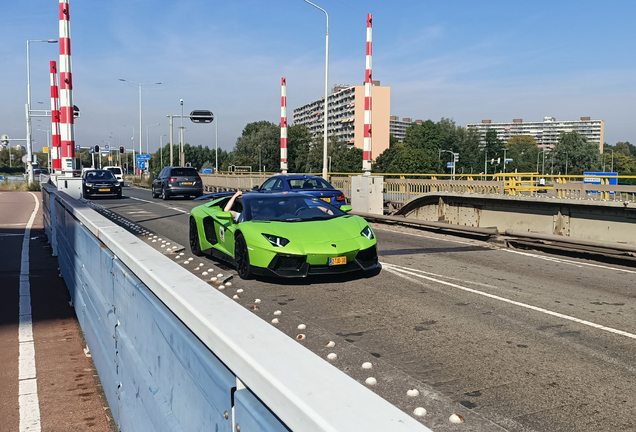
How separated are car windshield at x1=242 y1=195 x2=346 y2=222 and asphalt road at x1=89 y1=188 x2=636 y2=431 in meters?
1.02

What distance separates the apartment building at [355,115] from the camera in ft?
511

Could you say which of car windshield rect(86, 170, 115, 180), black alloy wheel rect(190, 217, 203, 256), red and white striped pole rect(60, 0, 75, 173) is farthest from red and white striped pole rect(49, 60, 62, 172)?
car windshield rect(86, 170, 115, 180)

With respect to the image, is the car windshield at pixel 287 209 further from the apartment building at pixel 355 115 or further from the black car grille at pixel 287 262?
the apartment building at pixel 355 115

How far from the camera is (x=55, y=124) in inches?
685

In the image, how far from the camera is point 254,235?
28.6 ft

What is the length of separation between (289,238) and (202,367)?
251 inches

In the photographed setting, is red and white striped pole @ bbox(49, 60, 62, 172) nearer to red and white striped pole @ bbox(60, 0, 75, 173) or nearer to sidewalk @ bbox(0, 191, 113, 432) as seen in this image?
red and white striped pole @ bbox(60, 0, 75, 173)

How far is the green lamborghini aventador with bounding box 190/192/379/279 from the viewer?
8.37 m

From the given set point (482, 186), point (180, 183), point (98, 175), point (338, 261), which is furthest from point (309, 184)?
point (98, 175)

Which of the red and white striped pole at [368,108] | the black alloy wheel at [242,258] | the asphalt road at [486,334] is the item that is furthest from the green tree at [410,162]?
the black alloy wheel at [242,258]

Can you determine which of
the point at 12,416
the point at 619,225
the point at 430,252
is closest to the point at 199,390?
the point at 12,416

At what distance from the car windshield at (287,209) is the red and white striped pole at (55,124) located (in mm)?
7747

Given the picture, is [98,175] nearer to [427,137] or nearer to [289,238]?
[289,238]

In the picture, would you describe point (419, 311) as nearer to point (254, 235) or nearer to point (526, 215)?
point (254, 235)
